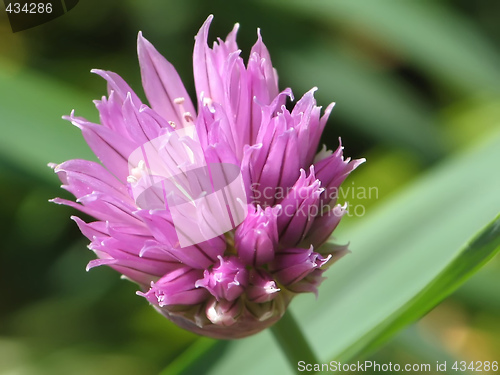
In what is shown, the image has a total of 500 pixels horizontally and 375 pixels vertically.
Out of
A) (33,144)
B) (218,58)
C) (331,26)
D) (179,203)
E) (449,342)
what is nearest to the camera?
(179,203)

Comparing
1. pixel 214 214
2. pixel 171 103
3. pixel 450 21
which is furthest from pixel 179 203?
pixel 450 21

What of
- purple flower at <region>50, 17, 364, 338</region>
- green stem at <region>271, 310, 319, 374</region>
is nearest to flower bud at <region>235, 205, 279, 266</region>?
purple flower at <region>50, 17, 364, 338</region>

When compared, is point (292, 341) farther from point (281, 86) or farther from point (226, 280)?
point (281, 86)

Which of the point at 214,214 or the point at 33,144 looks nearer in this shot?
the point at 214,214

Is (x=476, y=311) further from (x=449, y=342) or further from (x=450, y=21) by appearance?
(x=450, y=21)

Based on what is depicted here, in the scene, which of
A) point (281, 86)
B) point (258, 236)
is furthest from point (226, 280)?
point (281, 86)

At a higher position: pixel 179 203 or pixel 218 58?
pixel 218 58

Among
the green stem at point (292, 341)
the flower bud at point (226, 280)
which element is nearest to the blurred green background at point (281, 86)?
the green stem at point (292, 341)
